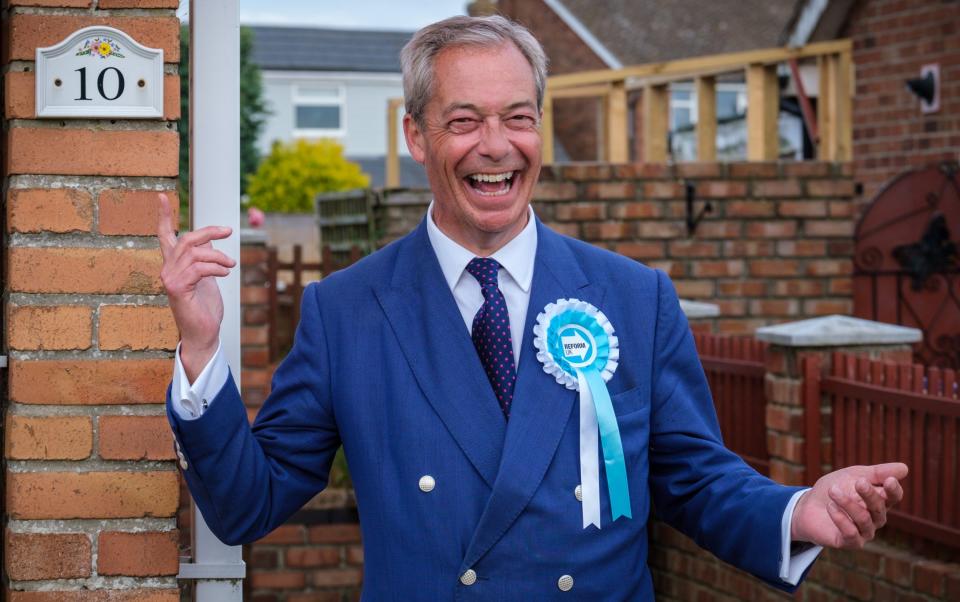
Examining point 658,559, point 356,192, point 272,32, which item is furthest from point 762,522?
point 272,32

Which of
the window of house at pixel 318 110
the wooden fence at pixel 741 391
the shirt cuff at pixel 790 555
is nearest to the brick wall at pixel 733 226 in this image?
the wooden fence at pixel 741 391

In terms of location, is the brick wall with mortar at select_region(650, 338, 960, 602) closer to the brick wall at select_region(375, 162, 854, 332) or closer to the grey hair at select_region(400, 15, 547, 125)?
the brick wall at select_region(375, 162, 854, 332)

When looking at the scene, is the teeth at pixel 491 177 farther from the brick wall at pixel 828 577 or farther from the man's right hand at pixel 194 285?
the brick wall at pixel 828 577

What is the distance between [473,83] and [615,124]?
6442 mm

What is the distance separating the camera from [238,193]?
287 cm

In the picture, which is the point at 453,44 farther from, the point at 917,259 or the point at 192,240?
the point at 917,259

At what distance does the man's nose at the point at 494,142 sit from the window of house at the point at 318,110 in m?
37.7

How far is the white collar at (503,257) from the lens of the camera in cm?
267

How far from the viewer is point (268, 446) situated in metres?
2.57

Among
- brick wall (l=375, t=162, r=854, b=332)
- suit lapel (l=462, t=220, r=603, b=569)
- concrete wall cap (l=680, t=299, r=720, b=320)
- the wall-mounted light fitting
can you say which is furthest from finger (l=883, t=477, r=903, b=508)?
the wall-mounted light fitting

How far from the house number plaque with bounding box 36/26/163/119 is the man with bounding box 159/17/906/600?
18.2 inches

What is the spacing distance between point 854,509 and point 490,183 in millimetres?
868

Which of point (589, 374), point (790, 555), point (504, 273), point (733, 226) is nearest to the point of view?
point (790, 555)

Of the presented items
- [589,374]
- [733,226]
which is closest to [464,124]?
[589,374]
